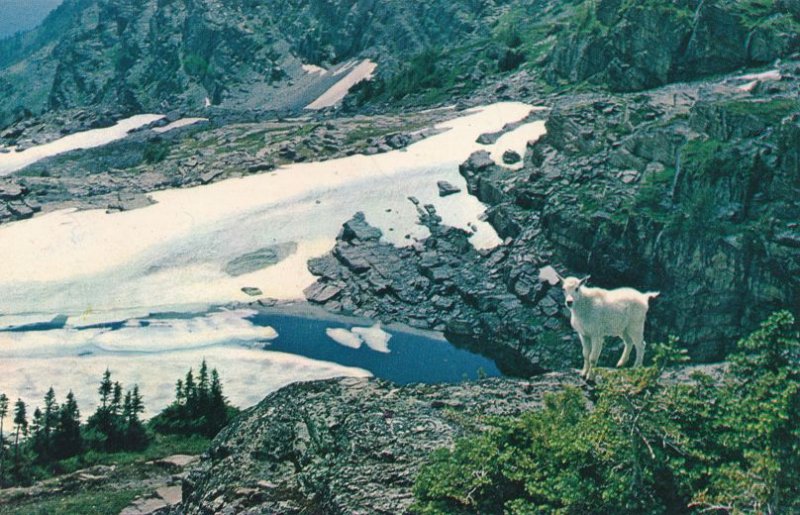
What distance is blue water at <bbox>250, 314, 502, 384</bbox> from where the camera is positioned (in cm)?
5569

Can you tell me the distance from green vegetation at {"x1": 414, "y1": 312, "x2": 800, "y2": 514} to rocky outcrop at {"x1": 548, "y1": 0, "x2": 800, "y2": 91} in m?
91.3

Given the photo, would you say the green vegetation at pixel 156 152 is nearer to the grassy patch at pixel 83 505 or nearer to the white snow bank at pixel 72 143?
the white snow bank at pixel 72 143

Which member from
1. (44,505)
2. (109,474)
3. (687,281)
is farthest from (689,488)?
(687,281)

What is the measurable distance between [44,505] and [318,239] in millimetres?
49327

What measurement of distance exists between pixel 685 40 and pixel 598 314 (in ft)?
292

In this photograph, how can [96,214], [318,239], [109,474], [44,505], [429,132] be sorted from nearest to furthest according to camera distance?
[44,505]
[109,474]
[318,239]
[96,214]
[429,132]

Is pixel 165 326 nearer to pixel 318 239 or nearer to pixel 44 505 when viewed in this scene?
pixel 318 239

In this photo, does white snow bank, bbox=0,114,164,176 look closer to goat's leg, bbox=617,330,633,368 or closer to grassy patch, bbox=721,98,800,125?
grassy patch, bbox=721,98,800,125

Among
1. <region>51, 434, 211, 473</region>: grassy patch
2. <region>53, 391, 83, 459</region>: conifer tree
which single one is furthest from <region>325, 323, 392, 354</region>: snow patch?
<region>53, 391, 83, 459</region>: conifer tree

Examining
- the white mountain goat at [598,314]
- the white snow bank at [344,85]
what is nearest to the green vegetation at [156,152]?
the white snow bank at [344,85]

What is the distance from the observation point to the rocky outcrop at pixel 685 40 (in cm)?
10062

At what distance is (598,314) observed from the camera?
2553cm

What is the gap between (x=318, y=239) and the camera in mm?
78188

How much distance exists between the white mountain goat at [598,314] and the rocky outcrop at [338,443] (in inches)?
47.3
